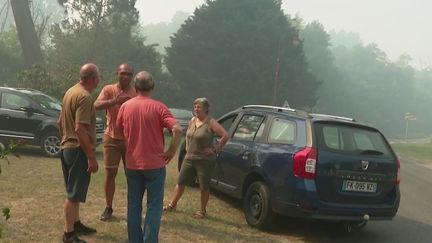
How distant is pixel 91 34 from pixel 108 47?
1589mm

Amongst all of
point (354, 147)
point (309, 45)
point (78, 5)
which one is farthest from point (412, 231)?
point (309, 45)

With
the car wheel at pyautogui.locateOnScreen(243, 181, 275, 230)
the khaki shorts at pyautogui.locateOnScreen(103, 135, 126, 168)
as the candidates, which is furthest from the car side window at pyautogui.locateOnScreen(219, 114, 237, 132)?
the khaki shorts at pyautogui.locateOnScreen(103, 135, 126, 168)

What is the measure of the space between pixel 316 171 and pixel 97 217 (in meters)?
2.82

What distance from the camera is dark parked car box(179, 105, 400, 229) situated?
19.9 feet

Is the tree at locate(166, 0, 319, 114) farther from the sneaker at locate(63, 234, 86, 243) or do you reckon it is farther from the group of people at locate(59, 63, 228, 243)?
the sneaker at locate(63, 234, 86, 243)

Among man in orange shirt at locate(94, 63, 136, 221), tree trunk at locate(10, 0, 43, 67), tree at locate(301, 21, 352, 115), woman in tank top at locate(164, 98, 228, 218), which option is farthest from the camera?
tree at locate(301, 21, 352, 115)

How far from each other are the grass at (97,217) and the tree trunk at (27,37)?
26209 mm

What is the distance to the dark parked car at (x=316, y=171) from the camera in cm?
606

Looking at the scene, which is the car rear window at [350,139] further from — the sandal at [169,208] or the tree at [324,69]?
the tree at [324,69]

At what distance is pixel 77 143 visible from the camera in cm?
506

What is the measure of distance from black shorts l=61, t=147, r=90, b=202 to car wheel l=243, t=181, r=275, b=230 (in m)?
2.44

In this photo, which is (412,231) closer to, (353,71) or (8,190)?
(8,190)

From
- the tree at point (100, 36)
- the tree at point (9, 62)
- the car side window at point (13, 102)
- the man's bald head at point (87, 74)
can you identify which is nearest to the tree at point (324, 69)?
the tree at point (100, 36)

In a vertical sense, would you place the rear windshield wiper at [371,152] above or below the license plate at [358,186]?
above
